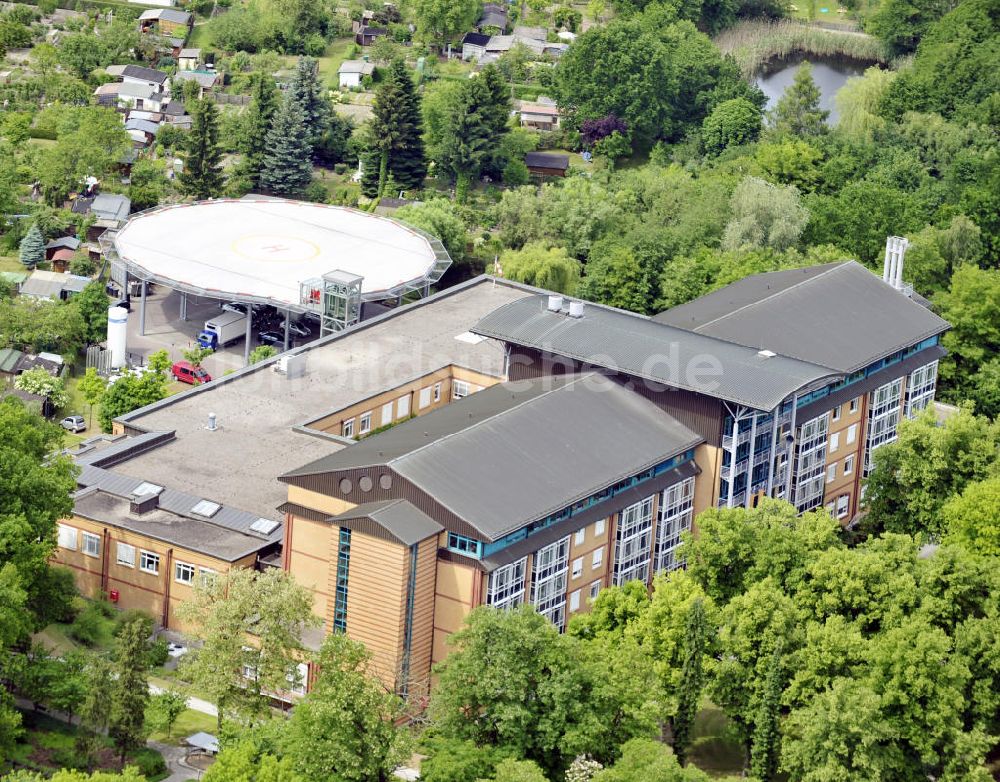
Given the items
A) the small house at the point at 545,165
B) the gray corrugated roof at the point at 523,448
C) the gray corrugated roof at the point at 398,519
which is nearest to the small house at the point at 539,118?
the small house at the point at 545,165

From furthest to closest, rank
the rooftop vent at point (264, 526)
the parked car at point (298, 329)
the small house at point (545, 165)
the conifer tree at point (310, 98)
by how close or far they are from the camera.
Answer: the small house at point (545, 165), the conifer tree at point (310, 98), the parked car at point (298, 329), the rooftop vent at point (264, 526)

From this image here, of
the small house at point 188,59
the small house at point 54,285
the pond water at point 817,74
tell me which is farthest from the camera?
the pond water at point 817,74

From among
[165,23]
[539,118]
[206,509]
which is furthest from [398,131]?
[206,509]

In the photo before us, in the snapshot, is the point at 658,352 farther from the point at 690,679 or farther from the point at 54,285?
the point at 54,285

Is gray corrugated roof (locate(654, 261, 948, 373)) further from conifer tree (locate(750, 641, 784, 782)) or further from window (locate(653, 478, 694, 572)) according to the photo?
conifer tree (locate(750, 641, 784, 782))

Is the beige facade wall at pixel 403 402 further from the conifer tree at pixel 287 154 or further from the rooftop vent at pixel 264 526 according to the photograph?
the conifer tree at pixel 287 154

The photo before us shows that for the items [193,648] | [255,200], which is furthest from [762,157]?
[193,648]

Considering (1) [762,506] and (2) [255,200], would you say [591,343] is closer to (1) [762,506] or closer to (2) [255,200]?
→ (1) [762,506]
